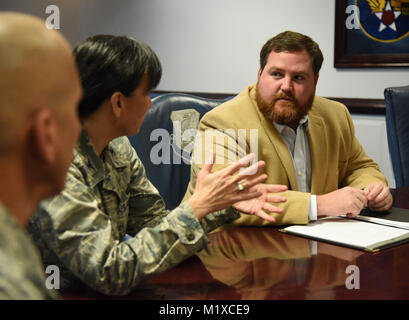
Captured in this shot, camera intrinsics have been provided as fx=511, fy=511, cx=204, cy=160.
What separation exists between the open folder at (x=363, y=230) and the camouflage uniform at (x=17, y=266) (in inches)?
40.8

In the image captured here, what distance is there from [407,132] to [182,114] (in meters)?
1.16

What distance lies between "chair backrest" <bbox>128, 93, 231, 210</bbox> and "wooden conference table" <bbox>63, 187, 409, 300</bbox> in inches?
37.3

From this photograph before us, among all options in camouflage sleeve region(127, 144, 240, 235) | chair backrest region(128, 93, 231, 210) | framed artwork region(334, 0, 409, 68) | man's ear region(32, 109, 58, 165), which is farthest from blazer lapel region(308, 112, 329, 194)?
man's ear region(32, 109, 58, 165)

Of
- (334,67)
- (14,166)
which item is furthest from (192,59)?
(14,166)

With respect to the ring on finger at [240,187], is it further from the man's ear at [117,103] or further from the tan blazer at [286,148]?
the tan blazer at [286,148]

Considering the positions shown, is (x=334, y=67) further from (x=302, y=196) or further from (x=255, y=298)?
(x=255, y=298)

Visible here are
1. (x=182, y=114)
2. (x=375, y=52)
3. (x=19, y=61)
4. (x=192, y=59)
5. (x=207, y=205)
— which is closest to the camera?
(x=19, y=61)

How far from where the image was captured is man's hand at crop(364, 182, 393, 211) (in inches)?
71.2

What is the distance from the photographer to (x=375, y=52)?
11.3 ft

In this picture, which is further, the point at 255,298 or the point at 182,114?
the point at 182,114

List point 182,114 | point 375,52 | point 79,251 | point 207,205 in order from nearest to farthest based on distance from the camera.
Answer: point 79,251 < point 207,205 < point 182,114 < point 375,52

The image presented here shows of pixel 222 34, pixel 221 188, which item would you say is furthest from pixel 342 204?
pixel 222 34

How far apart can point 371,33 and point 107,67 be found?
266cm

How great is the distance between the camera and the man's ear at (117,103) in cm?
127
